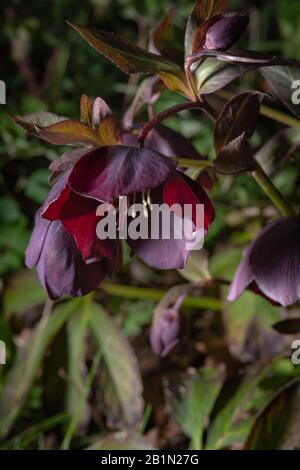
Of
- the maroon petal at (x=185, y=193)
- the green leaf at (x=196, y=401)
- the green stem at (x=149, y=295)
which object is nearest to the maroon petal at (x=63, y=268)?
the maroon petal at (x=185, y=193)

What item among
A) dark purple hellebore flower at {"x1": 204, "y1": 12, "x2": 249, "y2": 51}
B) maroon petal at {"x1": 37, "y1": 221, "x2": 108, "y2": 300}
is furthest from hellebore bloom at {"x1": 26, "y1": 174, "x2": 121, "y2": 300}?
dark purple hellebore flower at {"x1": 204, "y1": 12, "x2": 249, "y2": 51}

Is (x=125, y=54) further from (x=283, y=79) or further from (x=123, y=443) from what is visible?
(x=123, y=443)

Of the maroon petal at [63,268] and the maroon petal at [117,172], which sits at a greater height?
the maroon petal at [117,172]

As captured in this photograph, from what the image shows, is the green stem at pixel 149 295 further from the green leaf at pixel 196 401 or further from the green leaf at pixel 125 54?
the green leaf at pixel 125 54

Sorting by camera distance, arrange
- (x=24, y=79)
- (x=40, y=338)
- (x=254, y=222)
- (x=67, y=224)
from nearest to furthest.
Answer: (x=67, y=224) → (x=40, y=338) → (x=254, y=222) → (x=24, y=79)

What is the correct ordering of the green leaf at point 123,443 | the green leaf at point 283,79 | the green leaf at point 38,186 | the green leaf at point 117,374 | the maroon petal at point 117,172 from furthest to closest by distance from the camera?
the green leaf at point 38,186 < the green leaf at point 117,374 < the green leaf at point 123,443 < the green leaf at point 283,79 < the maroon petal at point 117,172
